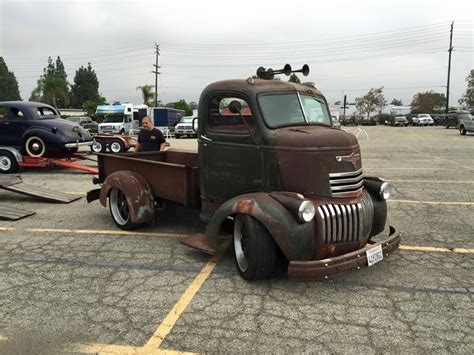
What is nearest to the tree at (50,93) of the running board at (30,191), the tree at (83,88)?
the tree at (83,88)

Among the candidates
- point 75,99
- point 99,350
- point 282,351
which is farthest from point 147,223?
point 75,99

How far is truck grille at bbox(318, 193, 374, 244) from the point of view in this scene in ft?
13.6

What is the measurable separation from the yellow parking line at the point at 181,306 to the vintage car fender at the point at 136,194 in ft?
4.33

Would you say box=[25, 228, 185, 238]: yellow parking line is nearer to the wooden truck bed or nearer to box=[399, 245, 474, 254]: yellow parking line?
the wooden truck bed

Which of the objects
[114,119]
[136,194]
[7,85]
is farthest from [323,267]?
[7,85]

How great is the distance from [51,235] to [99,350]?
343 centimetres

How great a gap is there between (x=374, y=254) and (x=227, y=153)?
195 centimetres

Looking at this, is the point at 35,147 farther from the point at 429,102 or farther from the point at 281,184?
the point at 429,102

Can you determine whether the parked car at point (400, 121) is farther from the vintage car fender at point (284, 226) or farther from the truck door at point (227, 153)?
the vintage car fender at point (284, 226)

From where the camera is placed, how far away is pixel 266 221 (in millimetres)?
4129

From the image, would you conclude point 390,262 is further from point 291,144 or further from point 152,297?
point 152,297

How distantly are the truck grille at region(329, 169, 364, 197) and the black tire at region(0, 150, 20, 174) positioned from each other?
10.9m

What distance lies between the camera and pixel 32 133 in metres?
12.8

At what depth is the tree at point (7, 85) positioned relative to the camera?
358 ft
